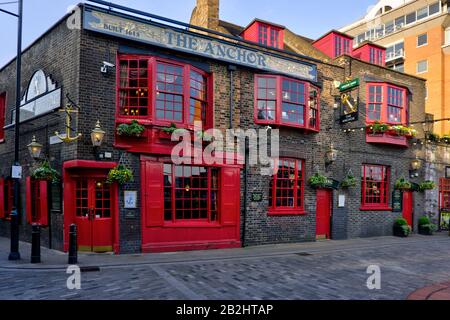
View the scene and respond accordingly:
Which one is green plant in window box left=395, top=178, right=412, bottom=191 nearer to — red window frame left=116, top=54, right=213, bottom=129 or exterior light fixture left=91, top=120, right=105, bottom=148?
red window frame left=116, top=54, right=213, bottom=129

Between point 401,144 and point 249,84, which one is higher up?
point 249,84

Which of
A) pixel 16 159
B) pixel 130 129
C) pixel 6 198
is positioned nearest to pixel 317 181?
pixel 130 129

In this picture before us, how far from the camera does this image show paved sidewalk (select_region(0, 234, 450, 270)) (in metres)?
8.66

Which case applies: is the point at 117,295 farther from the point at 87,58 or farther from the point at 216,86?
the point at 216,86

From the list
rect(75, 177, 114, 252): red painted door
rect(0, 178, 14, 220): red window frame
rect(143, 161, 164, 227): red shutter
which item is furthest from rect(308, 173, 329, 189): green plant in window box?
rect(0, 178, 14, 220): red window frame

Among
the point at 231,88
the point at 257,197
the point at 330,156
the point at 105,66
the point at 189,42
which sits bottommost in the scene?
the point at 257,197

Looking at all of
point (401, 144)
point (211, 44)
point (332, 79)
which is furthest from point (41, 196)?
point (401, 144)

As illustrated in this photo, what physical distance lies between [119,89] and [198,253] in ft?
18.5

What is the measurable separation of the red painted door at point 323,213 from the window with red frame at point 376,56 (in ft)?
27.4

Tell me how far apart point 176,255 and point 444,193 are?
15.9 meters

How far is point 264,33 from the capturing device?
1494cm

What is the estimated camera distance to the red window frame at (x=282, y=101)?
12883 millimetres

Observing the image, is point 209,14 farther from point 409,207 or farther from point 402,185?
point 409,207
